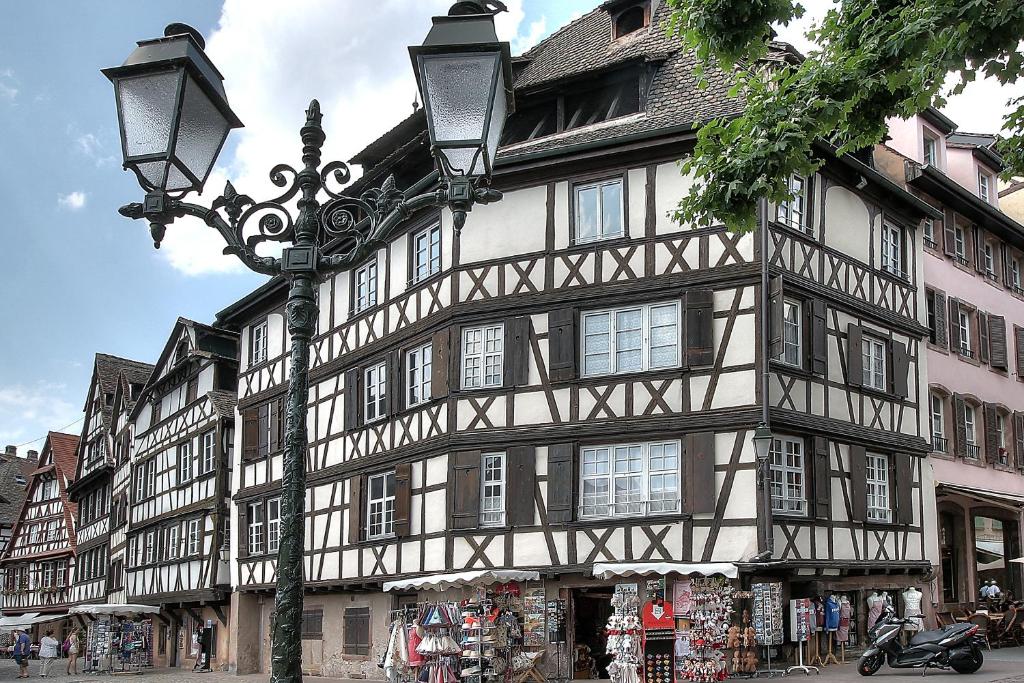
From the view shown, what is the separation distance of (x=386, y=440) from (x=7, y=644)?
158 feet

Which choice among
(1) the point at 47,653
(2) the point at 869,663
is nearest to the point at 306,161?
(2) the point at 869,663

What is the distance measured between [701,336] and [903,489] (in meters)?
6.12

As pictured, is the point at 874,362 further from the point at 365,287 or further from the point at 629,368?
the point at 365,287

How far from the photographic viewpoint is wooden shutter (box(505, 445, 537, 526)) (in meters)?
20.8

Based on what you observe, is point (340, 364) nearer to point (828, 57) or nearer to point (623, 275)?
point (623, 275)

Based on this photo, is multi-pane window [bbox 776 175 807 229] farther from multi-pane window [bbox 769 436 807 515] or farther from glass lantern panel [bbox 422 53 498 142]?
glass lantern panel [bbox 422 53 498 142]

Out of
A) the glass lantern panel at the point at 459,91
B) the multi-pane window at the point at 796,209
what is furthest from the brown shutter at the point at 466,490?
the glass lantern panel at the point at 459,91

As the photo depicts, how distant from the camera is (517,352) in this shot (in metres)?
21.4

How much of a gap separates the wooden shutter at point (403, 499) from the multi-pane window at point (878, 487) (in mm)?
8755

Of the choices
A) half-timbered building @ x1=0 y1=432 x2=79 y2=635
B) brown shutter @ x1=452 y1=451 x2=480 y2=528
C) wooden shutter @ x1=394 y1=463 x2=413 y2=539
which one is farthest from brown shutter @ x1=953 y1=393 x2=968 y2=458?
half-timbered building @ x1=0 y1=432 x2=79 y2=635

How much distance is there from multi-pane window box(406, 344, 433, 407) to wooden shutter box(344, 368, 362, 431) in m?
2.30

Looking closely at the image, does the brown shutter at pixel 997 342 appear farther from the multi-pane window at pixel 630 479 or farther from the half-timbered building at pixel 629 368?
the multi-pane window at pixel 630 479

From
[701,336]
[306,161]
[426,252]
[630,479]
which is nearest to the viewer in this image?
[306,161]

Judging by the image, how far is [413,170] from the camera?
83.6 feet
